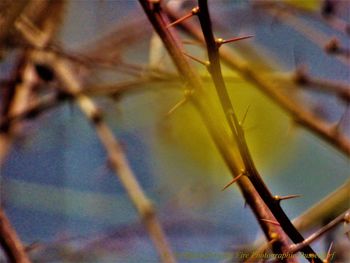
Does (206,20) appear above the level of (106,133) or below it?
above

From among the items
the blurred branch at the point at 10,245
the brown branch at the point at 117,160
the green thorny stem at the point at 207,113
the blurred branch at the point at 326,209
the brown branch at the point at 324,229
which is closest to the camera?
the brown branch at the point at 324,229

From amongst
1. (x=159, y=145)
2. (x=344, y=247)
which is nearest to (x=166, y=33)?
(x=344, y=247)

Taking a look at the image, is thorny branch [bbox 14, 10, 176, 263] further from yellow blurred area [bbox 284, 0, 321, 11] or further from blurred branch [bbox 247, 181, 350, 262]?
yellow blurred area [bbox 284, 0, 321, 11]

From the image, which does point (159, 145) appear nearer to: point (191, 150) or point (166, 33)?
point (191, 150)

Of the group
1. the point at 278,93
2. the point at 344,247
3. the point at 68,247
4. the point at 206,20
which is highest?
the point at 206,20

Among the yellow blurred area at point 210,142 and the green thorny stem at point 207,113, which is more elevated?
the green thorny stem at point 207,113

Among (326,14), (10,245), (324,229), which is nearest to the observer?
(324,229)

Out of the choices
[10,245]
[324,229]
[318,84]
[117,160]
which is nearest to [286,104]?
[318,84]

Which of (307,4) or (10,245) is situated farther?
(307,4)

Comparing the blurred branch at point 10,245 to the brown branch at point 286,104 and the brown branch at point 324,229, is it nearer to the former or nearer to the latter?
the brown branch at point 324,229

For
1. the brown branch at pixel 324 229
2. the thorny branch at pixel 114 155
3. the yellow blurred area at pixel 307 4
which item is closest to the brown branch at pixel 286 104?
the yellow blurred area at pixel 307 4

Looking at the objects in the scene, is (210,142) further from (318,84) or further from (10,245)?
(10,245)
